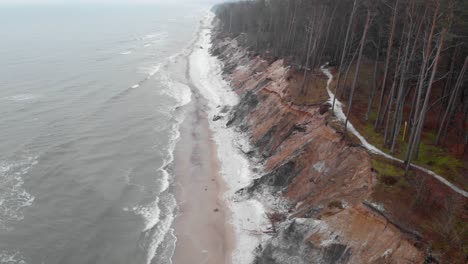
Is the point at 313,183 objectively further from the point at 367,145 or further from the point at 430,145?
the point at 430,145

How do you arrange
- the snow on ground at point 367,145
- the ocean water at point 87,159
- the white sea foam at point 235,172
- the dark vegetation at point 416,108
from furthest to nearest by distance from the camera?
→ 1. the ocean water at point 87,159
2. the white sea foam at point 235,172
3. the snow on ground at point 367,145
4. the dark vegetation at point 416,108

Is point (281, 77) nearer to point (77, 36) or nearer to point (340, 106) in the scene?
point (340, 106)

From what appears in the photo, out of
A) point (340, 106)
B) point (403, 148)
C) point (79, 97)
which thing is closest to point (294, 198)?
point (403, 148)

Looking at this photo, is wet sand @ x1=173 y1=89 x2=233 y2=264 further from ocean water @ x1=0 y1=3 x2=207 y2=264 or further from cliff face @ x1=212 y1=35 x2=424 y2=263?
cliff face @ x1=212 y1=35 x2=424 y2=263

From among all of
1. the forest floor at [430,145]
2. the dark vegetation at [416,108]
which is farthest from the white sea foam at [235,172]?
the forest floor at [430,145]

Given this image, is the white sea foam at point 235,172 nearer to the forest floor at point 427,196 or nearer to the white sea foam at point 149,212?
the white sea foam at point 149,212

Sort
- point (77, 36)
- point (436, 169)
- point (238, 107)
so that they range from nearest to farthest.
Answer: point (436, 169) < point (238, 107) < point (77, 36)
